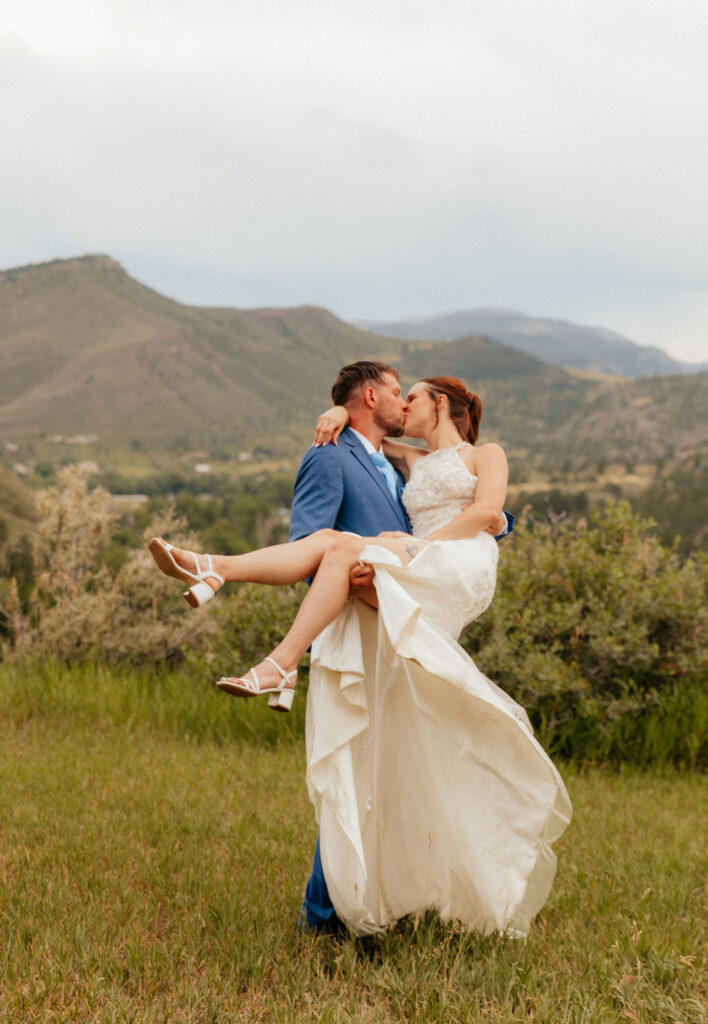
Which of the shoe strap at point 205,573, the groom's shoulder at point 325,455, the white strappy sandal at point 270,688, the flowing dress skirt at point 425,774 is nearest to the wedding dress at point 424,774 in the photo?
the flowing dress skirt at point 425,774

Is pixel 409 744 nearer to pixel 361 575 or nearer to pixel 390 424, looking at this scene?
pixel 361 575

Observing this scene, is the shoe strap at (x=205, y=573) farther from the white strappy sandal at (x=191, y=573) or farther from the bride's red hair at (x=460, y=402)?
the bride's red hair at (x=460, y=402)

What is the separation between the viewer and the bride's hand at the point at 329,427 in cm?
380

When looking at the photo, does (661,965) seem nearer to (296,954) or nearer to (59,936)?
(296,954)

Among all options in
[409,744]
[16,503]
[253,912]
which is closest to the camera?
[409,744]

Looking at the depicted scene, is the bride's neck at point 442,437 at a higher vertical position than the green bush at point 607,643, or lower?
higher

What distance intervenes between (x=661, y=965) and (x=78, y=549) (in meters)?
7.88

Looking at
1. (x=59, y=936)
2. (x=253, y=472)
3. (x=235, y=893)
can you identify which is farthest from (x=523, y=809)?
(x=253, y=472)

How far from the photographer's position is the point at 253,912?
13.5 ft

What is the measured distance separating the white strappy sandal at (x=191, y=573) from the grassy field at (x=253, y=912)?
1.41 metres

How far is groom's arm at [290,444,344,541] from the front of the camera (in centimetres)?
376

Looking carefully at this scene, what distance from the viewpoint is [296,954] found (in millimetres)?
3770

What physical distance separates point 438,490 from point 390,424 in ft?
1.23

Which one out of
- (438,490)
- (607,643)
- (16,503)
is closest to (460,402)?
(438,490)
